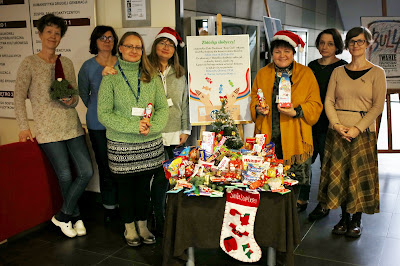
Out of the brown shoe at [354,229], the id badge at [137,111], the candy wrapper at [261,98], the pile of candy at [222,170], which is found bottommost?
the brown shoe at [354,229]

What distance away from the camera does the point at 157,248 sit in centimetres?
281

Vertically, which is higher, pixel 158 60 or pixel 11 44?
pixel 11 44

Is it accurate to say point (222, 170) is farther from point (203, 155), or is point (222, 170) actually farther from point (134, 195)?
point (134, 195)

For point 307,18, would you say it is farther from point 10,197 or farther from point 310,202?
point 10,197

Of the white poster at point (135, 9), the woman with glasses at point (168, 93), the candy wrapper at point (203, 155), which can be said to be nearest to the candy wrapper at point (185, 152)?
the candy wrapper at point (203, 155)

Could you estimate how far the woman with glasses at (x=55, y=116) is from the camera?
282cm

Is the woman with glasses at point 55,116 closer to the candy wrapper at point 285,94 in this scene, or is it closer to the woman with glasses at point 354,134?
the candy wrapper at point 285,94

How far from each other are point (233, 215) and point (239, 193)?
0.13 meters

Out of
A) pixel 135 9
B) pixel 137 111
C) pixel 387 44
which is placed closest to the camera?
pixel 137 111

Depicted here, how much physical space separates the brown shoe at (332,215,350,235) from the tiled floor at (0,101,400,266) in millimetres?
49

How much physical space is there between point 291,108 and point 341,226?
1058mm

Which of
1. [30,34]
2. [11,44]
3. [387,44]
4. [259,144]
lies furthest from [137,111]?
[387,44]

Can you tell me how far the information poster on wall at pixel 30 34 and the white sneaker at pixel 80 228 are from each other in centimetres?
106

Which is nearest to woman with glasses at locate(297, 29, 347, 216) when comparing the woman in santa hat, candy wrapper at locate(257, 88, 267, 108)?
the woman in santa hat
